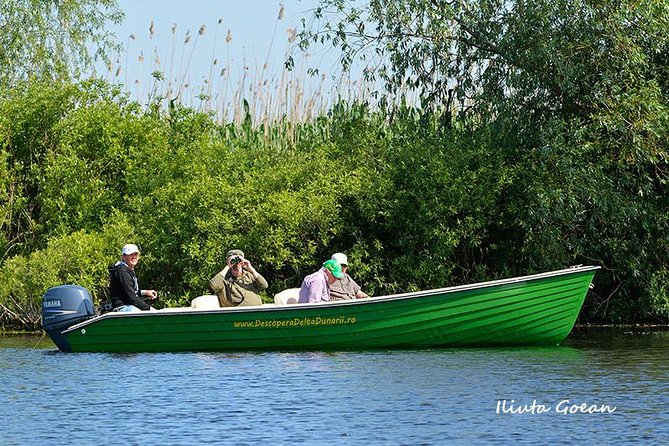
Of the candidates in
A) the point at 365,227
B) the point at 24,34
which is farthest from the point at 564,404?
the point at 24,34

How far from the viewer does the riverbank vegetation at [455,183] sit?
22.8 m

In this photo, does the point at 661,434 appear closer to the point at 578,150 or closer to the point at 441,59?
the point at 578,150

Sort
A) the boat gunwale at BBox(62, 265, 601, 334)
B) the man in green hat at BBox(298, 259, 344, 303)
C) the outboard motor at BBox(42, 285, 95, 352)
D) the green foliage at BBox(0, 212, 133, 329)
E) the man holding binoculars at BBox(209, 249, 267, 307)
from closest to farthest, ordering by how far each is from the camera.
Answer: the boat gunwale at BBox(62, 265, 601, 334) → the man in green hat at BBox(298, 259, 344, 303) → the outboard motor at BBox(42, 285, 95, 352) → the man holding binoculars at BBox(209, 249, 267, 307) → the green foliage at BBox(0, 212, 133, 329)

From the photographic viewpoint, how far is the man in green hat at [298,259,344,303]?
1864 cm

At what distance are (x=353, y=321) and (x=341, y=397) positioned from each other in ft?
13.6

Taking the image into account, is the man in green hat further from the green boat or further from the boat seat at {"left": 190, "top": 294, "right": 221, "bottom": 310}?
the boat seat at {"left": 190, "top": 294, "right": 221, "bottom": 310}

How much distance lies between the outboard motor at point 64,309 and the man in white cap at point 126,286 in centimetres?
43

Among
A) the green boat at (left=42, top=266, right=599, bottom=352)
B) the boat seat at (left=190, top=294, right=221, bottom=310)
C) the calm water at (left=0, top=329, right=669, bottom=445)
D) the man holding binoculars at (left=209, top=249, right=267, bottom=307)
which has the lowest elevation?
the calm water at (left=0, top=329, right=669, bottom=445)

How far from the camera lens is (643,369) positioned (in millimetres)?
16562

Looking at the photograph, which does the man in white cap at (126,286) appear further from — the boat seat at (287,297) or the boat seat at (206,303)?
the boat seat at (287,297)

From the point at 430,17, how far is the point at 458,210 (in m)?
3.52

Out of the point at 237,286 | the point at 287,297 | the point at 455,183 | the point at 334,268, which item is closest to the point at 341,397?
the point at 334,268

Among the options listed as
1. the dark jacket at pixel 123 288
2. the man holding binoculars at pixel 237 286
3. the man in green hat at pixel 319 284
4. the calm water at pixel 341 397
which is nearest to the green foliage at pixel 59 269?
the calm water at pixel 341 397

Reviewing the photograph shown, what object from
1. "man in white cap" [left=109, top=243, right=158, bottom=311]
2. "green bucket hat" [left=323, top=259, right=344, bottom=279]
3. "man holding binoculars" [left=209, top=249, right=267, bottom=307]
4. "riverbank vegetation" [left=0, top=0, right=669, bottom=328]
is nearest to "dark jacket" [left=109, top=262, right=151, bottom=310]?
"man in white cap" [left=109, top=243, right=158, bottom=311]
